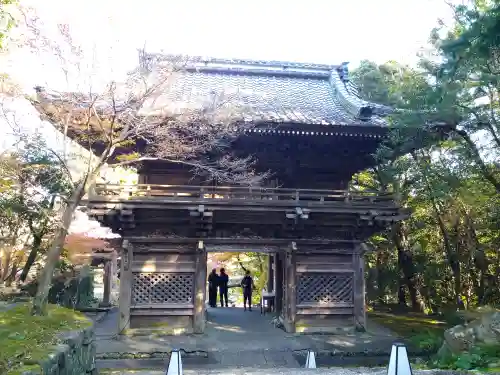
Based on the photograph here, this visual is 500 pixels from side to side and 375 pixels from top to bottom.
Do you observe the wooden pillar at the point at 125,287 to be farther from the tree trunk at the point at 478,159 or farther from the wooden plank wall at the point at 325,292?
the tree trunk at the point at 478,159

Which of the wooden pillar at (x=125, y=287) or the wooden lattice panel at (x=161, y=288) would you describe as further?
the wooden lattice panel at (x=161, y=288)

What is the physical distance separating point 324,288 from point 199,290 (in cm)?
356

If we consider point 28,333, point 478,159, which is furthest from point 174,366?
point 478,159

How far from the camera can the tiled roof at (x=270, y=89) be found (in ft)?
34.0

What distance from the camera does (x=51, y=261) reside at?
7.59 meters

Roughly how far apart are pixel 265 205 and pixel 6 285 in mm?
11470

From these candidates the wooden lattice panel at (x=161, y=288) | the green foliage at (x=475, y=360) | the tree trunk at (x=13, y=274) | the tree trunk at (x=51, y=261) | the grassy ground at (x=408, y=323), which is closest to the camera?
the green foliage at (x=475, y=360)

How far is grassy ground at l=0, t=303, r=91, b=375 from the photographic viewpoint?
4.34 metres

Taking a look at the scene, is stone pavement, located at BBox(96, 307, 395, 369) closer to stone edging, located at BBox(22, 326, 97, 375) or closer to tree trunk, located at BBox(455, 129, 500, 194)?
stone edging, located at BBox(22, 326, 97, 375)

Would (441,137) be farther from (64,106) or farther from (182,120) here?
(64,106)

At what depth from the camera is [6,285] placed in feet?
52.3

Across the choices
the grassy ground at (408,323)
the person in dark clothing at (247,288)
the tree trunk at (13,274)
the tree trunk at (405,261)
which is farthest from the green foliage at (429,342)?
the tree trunk at (13,274)

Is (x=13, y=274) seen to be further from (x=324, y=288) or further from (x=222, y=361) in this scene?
(x=324, y=288)

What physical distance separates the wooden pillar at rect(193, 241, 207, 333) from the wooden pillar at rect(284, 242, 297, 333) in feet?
7.77
